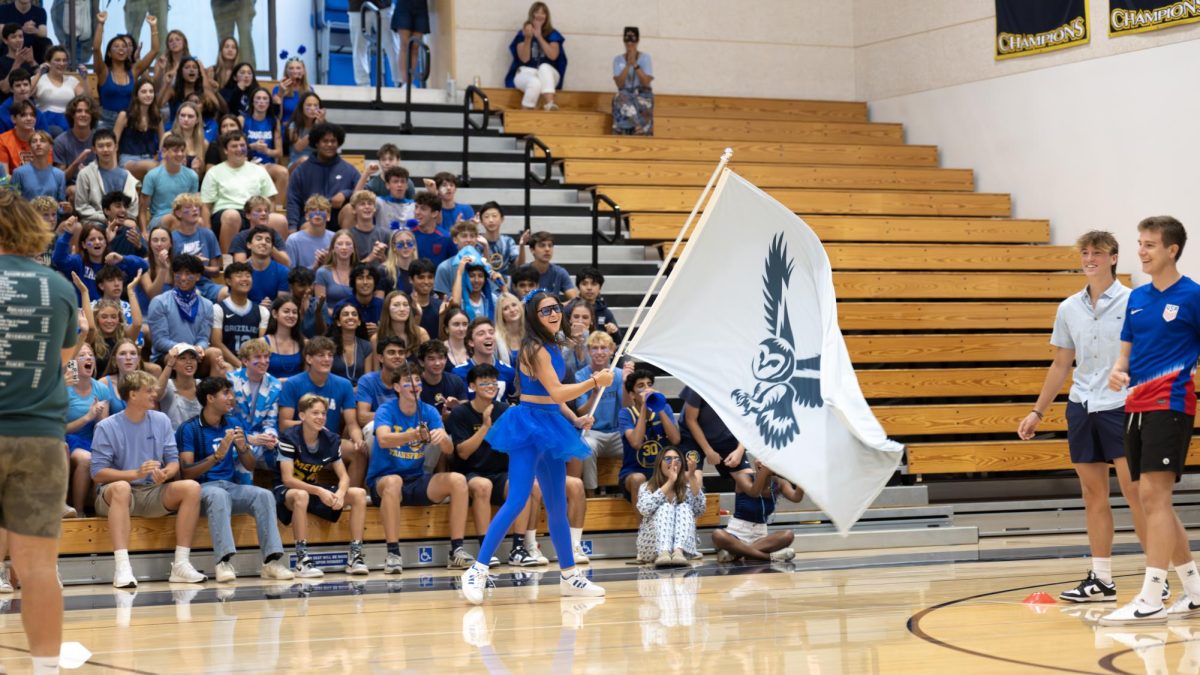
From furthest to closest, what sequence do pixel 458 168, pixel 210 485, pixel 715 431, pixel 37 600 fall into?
pixel 458 168, pixel 715 431, pixel 210 485, pixel 37 600

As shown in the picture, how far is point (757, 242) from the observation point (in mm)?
8297

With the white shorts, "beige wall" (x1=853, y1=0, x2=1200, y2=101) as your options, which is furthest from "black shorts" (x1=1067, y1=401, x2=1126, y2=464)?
"beige wall" (x1=853, y1=0, x2=1200, y2=101)

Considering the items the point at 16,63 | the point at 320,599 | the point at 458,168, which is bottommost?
the point at 320,599

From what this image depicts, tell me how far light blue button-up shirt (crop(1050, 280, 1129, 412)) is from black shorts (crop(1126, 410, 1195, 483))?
0.57 metres

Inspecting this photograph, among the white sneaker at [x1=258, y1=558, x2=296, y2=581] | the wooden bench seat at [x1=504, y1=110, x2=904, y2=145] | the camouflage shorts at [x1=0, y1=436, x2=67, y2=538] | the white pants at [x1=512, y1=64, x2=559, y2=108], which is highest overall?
the white pants at [x1=512, y1=64, x2=559, y2=108]

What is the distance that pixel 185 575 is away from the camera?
9.38 metres

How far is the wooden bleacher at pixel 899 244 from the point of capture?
42.3ft

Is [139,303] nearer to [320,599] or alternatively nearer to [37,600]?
[320,599]

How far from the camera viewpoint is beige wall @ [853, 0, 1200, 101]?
Answer: 16.0 meters

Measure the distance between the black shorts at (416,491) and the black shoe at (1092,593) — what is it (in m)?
4.29

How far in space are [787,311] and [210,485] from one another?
390cm

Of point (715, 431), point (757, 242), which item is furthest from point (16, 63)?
point (757, 242)

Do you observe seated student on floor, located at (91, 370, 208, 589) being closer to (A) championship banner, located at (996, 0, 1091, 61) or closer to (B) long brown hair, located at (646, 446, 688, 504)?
(B) long brown hair, located at (646, 446, 688, 504)

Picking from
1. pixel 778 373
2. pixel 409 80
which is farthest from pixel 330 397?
pixel 409 80
